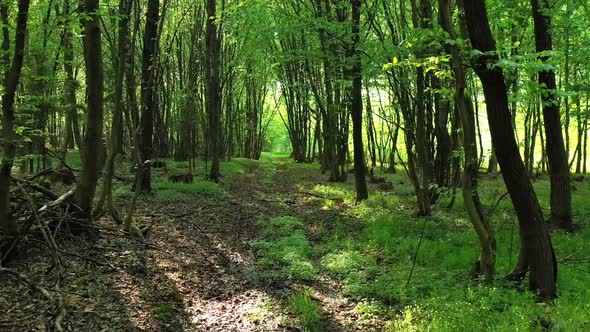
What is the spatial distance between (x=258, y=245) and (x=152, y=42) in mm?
7808

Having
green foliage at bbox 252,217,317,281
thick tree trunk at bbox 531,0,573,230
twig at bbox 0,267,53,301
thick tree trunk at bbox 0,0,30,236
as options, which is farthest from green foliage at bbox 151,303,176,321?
thick tree trunk at bbox 531,0,573,230

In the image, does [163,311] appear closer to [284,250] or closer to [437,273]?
[284,250]

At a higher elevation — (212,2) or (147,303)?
(212,2)

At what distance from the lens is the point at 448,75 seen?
20.1 feet

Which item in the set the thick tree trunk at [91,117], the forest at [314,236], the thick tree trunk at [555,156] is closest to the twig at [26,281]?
the forest at [314,236]

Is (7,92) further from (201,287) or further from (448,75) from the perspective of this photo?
(448,75)

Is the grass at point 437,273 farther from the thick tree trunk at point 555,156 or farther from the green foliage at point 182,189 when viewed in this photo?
the green foliage at point 182,189

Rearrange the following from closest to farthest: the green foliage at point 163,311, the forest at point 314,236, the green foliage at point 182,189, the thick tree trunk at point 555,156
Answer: the forest at point 314,236 < the green foliage at point 163,311 < the thick tree trunk at point 555,156 < the green foliage at point 182,189

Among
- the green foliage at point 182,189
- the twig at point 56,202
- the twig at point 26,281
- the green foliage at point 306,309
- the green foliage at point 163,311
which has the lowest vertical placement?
the green foliage at point 306,309

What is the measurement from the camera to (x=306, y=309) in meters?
5.77

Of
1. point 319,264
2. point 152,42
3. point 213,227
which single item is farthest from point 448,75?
point 152,42

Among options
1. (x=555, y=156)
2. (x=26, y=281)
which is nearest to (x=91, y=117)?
(x=26, y=281)

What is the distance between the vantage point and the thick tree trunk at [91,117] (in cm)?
711

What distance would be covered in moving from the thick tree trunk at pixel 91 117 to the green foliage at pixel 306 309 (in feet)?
12.9
